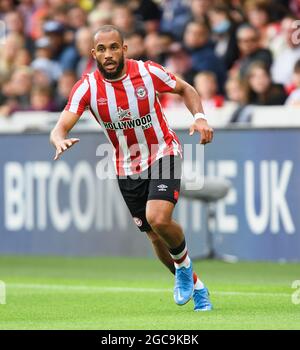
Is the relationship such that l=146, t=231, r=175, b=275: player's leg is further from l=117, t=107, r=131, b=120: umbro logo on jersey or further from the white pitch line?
the white pitch line

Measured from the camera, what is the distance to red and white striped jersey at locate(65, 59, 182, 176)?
31.7 ft

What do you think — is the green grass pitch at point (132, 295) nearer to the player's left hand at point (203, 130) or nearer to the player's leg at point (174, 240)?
the player's leg at point (174, 240)

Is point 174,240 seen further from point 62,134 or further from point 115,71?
point 115,71

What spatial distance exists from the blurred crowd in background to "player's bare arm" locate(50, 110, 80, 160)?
17.9 ft

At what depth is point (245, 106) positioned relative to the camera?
14.8m

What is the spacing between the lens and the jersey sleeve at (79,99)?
9.62 m

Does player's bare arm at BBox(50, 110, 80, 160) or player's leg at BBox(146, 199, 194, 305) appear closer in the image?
player's bare arm at BBox(50, 110, 80, 160)

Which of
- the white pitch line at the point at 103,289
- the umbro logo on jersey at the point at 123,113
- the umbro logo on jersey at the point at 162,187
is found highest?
the umbro logo on jersey at the point at 123,113

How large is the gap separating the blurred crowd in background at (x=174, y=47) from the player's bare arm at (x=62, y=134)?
5.46 metres

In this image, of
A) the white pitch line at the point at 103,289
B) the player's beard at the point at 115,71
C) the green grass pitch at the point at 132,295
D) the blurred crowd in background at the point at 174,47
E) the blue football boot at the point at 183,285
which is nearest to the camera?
the green grass pitch at the point at 132,295

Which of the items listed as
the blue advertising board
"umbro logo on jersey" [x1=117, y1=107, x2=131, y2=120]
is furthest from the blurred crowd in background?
"umbro logo on jersey" [x1=117, y1=107, x2=131, y2=120]

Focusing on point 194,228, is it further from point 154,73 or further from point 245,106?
point 154,73

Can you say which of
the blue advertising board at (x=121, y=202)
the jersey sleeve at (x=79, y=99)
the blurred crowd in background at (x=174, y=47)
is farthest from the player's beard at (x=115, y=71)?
the blurred crowd in background at (x=174, y=47)
